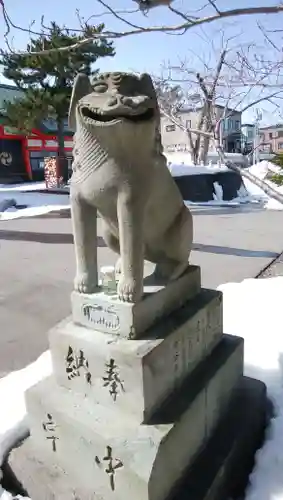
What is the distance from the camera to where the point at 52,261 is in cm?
557

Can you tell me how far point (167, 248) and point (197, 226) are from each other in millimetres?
6292

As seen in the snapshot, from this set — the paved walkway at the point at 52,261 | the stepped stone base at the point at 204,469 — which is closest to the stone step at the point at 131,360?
the stepped stone base at the point at 204,469

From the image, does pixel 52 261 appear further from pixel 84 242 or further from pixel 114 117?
pixel 114 117

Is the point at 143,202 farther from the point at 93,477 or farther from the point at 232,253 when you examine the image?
the point at 232,253

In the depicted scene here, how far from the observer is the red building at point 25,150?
18016 mm

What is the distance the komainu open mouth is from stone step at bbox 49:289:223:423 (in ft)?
2.75

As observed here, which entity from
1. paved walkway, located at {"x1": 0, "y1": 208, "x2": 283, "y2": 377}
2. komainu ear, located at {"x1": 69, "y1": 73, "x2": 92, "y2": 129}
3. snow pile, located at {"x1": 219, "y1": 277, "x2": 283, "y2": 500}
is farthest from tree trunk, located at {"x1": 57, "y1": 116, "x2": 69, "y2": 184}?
komainu ear, located at {"x1": 69, "y1": 73, "x2": 92, "y2": 129}

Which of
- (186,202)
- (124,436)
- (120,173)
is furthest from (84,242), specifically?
(186,202)

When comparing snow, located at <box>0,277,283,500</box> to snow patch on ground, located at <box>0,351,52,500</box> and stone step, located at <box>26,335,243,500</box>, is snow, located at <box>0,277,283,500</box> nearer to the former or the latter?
snow patch on ground, located at <box>0,351,52,500</box>

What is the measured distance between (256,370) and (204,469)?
98 cm

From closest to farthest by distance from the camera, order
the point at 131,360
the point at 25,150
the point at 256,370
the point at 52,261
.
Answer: the point at 131,360 → the point at 256,370 → the point at 52,261 → the point at 25,150

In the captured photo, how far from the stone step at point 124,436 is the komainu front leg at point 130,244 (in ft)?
Answer: 1.62

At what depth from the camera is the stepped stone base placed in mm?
1631

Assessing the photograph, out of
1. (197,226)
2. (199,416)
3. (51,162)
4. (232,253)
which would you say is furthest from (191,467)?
(51,162)
